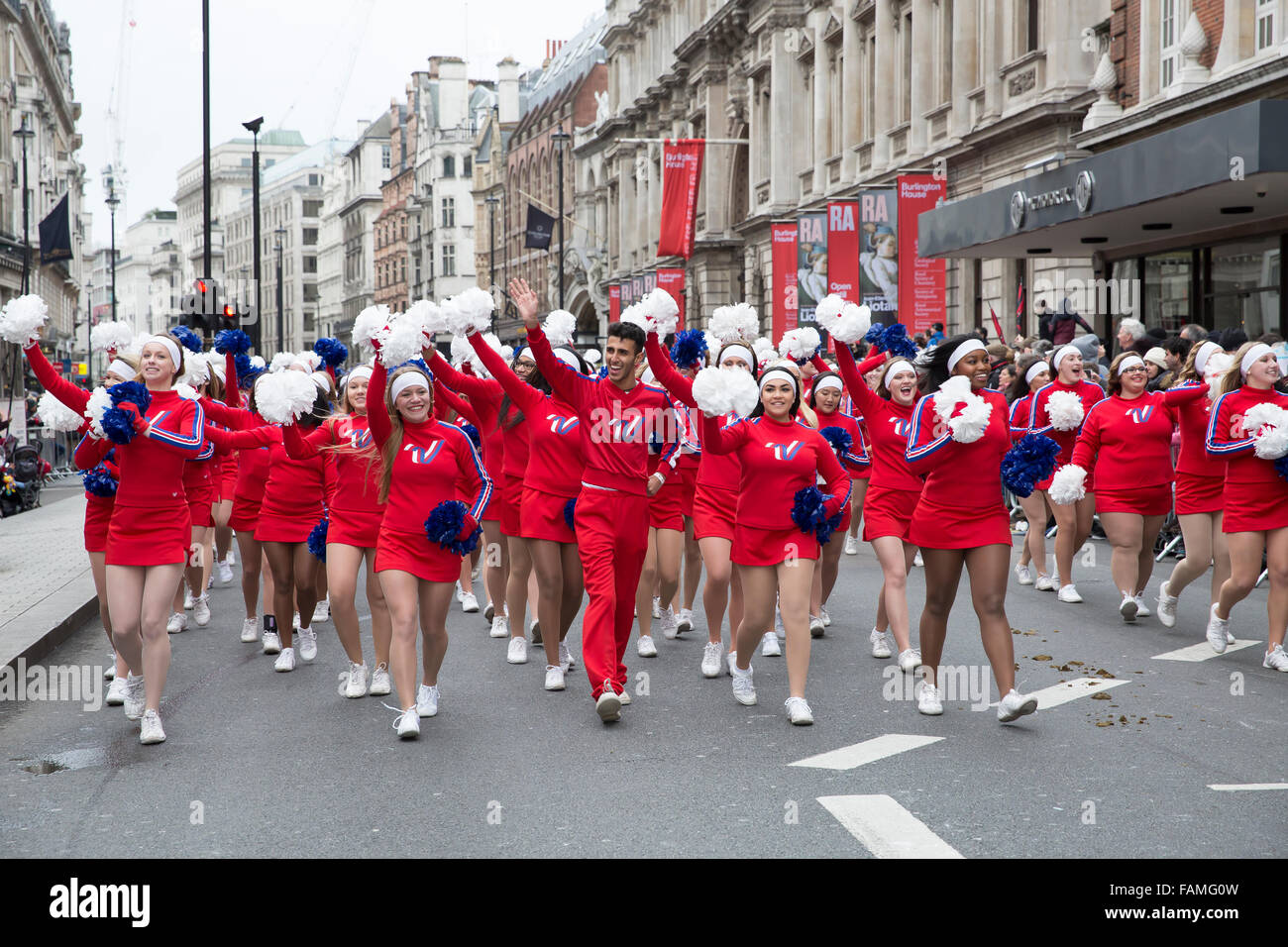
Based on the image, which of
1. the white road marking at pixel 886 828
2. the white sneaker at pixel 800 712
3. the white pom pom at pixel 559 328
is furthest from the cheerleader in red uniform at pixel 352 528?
the white road marking at pixel 886 828

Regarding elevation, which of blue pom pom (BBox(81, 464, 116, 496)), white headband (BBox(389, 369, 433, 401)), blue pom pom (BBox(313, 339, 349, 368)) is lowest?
blue pom pom (BBox(81, 464, 116, 496))

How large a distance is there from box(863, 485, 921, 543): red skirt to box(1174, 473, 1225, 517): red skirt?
6.32 ft

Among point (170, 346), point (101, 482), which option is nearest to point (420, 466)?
point (170, 346)

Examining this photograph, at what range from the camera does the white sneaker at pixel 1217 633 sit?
30.1 ft

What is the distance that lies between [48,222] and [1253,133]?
32.7m

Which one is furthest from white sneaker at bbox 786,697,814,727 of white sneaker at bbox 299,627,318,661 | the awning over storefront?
the awning over storefront

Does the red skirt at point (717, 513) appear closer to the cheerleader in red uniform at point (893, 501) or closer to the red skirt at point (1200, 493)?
the cheerleader in red uniform at point (893, 501)

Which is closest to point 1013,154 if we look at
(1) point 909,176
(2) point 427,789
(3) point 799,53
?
(1) point 909,176

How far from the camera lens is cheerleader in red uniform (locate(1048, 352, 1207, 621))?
407 inches

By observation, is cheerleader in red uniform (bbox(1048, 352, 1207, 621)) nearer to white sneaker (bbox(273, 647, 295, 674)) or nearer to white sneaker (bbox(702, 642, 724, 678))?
white sneaker (bbox(702, 642, 724, 678))

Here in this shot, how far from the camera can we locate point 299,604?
9.22 m

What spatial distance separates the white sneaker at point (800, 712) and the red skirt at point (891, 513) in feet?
6.26

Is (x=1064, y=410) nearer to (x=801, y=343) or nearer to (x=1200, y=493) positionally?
(x=1200, y=493)

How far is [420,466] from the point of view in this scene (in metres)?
7.33
